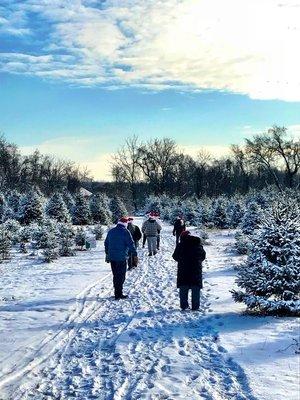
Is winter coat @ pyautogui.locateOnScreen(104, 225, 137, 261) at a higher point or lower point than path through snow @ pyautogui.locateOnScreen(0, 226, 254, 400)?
higher

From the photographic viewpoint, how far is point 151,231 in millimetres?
19812

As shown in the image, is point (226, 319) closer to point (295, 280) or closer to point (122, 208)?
point (295, 280)

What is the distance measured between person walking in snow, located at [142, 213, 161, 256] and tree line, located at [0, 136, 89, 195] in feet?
144

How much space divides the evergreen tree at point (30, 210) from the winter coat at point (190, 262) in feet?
85.4

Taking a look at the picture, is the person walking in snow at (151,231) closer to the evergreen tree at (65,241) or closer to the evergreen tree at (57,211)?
the evergreen tree at (65,241)

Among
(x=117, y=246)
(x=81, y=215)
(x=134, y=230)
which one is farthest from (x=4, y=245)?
(x=81, y=215)

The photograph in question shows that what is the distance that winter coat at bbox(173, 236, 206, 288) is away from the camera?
31.6 ft

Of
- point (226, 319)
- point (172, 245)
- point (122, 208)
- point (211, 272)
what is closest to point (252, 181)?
point (122, 208)

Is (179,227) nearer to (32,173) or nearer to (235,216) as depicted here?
(235,216)

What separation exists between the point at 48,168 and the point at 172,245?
8546 cm

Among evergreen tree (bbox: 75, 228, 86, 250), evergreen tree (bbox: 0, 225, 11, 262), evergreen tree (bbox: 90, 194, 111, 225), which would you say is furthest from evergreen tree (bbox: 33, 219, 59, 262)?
evergreen tree (bbox: 90, 194, 111, 225)

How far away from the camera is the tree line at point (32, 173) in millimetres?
76750

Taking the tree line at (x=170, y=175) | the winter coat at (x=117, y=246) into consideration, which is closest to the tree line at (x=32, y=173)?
the tree line at (x=170, y=175)

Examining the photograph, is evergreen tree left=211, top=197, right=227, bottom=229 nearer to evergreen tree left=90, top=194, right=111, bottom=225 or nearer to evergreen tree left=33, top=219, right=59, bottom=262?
evergreen tree left=90, top=194, right=111, bottom=225
